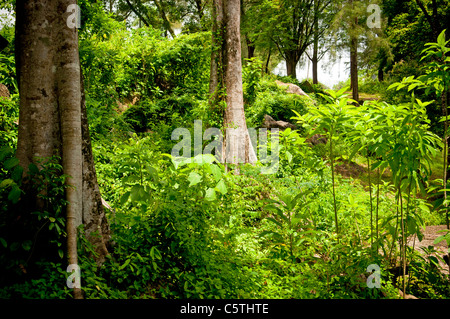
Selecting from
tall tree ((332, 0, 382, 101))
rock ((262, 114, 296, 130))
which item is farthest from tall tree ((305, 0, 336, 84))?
rock ((262, 114, 296, 130))

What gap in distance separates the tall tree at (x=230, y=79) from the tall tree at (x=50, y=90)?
4232 millimetres

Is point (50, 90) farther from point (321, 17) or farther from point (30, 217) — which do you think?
point (321, 17)

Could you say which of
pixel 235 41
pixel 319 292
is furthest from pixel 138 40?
pixel 319 292

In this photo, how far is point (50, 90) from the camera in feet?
8.25

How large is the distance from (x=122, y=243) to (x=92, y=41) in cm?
703

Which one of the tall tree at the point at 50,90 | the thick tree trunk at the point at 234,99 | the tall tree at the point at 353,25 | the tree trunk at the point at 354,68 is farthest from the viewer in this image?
the tree trunk at the point at 354,68

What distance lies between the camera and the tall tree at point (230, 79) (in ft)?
21.8

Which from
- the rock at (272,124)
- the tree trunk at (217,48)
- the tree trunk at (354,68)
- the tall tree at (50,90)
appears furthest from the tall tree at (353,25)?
the tall tree at (50,90)

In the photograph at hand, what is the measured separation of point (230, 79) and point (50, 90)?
4925 mm

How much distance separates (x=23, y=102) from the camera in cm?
248

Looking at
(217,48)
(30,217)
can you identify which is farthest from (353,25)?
(30,217)

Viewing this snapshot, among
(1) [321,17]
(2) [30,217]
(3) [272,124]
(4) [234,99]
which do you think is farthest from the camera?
(1) [321,17]

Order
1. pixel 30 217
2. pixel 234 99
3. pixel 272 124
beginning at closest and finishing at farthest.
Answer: pixel 30 217, pixel 234 99, pixel 272 124

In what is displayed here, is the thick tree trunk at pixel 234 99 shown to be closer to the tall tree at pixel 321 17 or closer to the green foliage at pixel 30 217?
the green foliage at pixel 30 217
